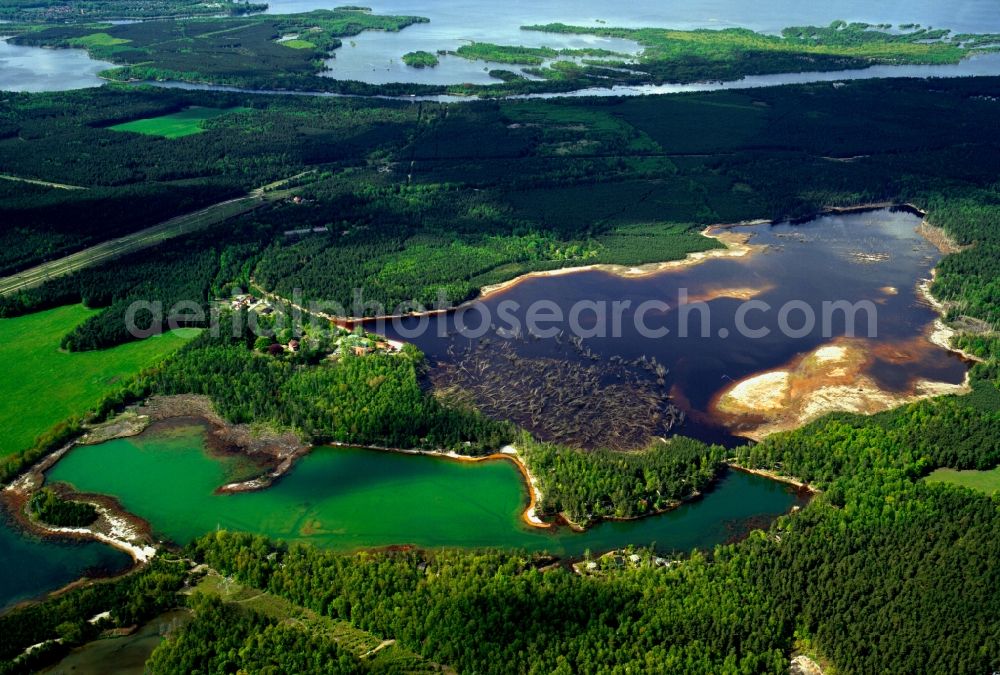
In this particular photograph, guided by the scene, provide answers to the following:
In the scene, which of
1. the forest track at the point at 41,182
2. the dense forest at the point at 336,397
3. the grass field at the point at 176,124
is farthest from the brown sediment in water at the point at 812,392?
the grass field at the point at 176,124

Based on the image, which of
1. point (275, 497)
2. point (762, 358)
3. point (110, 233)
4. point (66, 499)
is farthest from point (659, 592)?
point (110, 233)

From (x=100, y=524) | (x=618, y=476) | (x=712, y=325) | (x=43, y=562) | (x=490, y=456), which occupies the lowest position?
(x=43, y=562)

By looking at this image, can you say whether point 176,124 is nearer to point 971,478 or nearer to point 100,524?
point 100,524

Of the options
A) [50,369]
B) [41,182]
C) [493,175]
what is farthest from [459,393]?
[41,182]

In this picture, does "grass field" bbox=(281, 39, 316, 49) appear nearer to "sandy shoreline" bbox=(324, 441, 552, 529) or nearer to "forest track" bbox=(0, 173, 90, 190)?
"forest track" bbox=(0, 173, 90, 190)

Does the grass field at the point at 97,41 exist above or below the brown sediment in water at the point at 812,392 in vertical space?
above

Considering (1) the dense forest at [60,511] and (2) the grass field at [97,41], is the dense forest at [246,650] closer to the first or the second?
(1) the dense forest at [60,511]
